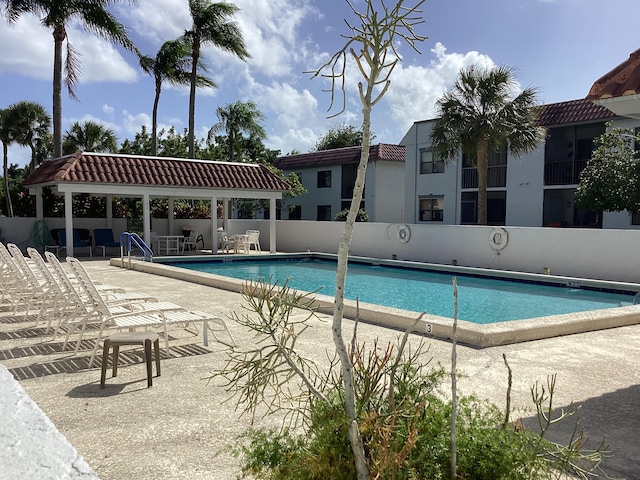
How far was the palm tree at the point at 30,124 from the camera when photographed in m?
40.0

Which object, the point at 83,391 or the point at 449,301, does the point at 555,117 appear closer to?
the point at 449,301

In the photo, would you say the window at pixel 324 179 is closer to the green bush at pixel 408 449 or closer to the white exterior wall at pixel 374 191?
the white exterior wall at pixel 374 191

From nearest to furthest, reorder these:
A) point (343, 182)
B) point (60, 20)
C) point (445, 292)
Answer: point (445, 292), point (60, 20), point (343, 182)

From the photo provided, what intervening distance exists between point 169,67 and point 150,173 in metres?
14.1

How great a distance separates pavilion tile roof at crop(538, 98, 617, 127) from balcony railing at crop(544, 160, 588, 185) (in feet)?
6.05

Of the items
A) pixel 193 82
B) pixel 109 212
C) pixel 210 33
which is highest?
pixel 210 33

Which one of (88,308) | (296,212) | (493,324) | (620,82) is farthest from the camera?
(296,212)

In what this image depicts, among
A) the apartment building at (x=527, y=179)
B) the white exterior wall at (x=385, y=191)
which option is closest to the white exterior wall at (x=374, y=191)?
the white exterior wall at (x=385, y=191)

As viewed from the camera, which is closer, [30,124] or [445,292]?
[445,292]

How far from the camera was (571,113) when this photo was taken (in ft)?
81.3

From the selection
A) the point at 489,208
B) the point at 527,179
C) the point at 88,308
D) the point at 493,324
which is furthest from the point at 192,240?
the point at 493,324

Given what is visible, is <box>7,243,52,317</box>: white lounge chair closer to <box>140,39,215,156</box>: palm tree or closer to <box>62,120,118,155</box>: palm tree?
<box>140,39,215,156</box>: palm tree

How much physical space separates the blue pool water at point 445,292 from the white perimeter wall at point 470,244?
147 cm

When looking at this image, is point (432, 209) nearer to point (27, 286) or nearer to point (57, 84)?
point (57, 84)
